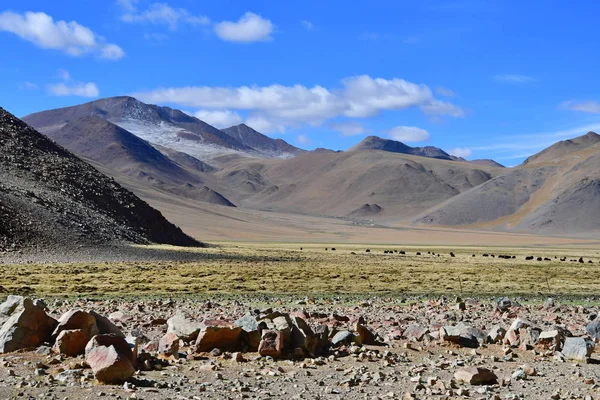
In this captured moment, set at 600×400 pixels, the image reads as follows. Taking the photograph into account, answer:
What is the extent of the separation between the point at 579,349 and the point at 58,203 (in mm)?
50417

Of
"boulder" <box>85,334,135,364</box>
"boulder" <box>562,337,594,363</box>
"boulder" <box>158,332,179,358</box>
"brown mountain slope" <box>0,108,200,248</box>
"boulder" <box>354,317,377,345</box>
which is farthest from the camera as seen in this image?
"brown mountain slope" <box>0,108,200,248</box>

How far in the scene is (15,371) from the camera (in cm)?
1008

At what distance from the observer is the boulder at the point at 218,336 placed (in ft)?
38.6

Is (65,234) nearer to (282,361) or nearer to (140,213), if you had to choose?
(140,213)

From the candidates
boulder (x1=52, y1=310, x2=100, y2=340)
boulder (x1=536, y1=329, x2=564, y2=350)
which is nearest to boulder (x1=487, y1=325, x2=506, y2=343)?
boulder (x1=536, y1=329, x2=564, y2=350)

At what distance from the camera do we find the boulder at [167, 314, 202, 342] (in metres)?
12.1

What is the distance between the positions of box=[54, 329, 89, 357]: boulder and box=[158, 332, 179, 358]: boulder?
1244mm

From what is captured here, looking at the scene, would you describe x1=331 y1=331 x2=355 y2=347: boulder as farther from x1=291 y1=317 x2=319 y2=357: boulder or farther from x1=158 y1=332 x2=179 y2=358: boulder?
x1=158 y1=332 x2=179 y2=358: boulder

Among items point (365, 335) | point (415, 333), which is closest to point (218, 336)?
point (365, 335)

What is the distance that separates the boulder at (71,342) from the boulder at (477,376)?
19.0ft

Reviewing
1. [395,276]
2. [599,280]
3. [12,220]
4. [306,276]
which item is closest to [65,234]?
[12,220]

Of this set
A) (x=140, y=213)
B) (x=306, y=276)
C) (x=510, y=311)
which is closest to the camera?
(x=510, y=311)

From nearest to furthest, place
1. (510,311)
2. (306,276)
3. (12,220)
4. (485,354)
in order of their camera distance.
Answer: (485,354) → (510,311) → (306,276) → (12,220)

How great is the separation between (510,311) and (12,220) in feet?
126
